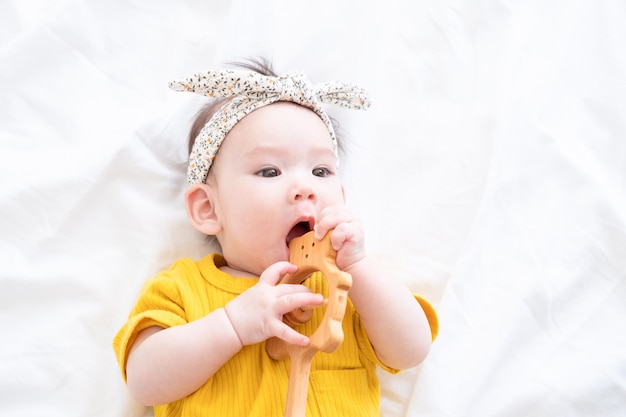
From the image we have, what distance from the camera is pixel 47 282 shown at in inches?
47.6

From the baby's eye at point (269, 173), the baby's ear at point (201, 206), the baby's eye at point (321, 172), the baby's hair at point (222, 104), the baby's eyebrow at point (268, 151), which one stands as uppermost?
the baby's hair at point (222, 104)

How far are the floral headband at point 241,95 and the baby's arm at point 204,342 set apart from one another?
1.04 ft

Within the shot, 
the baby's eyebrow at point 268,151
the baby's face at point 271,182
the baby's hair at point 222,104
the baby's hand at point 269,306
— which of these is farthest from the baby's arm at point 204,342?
the baby's hair at point 222,104

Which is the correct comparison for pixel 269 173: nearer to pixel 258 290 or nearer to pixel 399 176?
pixel 258 290

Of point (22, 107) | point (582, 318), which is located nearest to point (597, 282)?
point (582, 318)

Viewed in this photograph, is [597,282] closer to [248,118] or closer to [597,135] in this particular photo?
[597,135]

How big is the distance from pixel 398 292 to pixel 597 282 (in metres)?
0.43

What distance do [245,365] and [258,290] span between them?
17cm

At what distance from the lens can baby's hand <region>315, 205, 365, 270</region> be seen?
953 mm

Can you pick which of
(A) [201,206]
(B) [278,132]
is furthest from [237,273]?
(B) [278,132]

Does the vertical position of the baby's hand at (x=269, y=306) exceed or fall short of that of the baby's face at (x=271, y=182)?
it falls short

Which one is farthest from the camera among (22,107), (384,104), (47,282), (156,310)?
(384,104)

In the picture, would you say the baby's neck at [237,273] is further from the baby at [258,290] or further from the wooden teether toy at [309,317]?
the wooden teether toy at [309,317]

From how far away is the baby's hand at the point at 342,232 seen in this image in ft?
3.13
